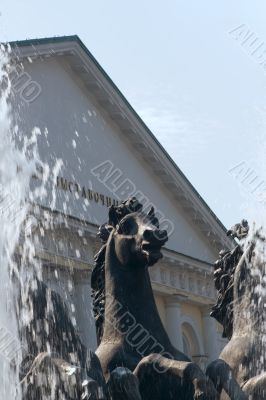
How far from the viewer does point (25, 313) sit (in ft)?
22.4

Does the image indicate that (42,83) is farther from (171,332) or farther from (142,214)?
(142,214)

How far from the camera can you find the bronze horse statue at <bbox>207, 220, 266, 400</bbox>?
751cm

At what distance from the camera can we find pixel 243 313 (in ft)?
27.2

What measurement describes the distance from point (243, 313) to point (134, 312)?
30.2 inches

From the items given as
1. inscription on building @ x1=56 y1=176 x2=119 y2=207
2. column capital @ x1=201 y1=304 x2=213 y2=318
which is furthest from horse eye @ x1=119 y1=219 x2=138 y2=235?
column capital @ x1=201 y1=304 x2=213 y2=318

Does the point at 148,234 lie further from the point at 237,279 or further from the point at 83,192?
the point at 83,192

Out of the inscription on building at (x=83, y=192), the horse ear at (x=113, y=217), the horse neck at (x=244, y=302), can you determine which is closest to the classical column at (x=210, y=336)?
the inscription on building at (x=83, y=192)

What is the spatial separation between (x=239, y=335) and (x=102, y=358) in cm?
96

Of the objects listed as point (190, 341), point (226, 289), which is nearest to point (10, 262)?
point (226, 289)

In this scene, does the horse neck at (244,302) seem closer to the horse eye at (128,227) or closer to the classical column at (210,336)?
the horse eye at (128,227)

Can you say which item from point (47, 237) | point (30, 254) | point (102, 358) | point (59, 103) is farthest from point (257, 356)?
point (59, 103)

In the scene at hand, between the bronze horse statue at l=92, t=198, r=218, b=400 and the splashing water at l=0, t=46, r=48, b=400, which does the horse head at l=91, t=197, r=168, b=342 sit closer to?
the bronze horse statue at l=92, t=198, r=218, b=400

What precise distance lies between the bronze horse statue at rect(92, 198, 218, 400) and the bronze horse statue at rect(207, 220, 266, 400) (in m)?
0.30

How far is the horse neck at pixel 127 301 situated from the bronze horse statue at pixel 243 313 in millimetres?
460
